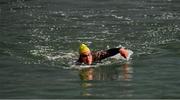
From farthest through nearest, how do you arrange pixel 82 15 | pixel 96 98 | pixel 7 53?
pixel 82 15, pixel 7 53, pixel 96 98

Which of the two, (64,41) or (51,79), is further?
(64,41)

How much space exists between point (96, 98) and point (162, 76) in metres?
3.84

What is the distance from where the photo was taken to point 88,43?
26.0m

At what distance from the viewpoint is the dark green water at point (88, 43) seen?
17578 mm

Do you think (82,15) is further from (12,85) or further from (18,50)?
(12,85)

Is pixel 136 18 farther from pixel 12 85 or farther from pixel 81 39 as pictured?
pixel 12 85

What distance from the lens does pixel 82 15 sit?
113ft

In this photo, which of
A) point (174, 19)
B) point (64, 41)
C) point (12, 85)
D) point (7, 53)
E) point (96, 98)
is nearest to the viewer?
point (96, 98)

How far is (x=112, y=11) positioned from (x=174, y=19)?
5065mm

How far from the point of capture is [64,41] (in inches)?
1040

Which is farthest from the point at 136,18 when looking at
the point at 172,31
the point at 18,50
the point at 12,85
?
the point at 12,85

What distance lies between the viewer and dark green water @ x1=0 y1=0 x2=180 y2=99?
17578mm

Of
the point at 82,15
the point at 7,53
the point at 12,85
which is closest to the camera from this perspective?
the point at 12,85

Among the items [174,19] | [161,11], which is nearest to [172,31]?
[174,19]
